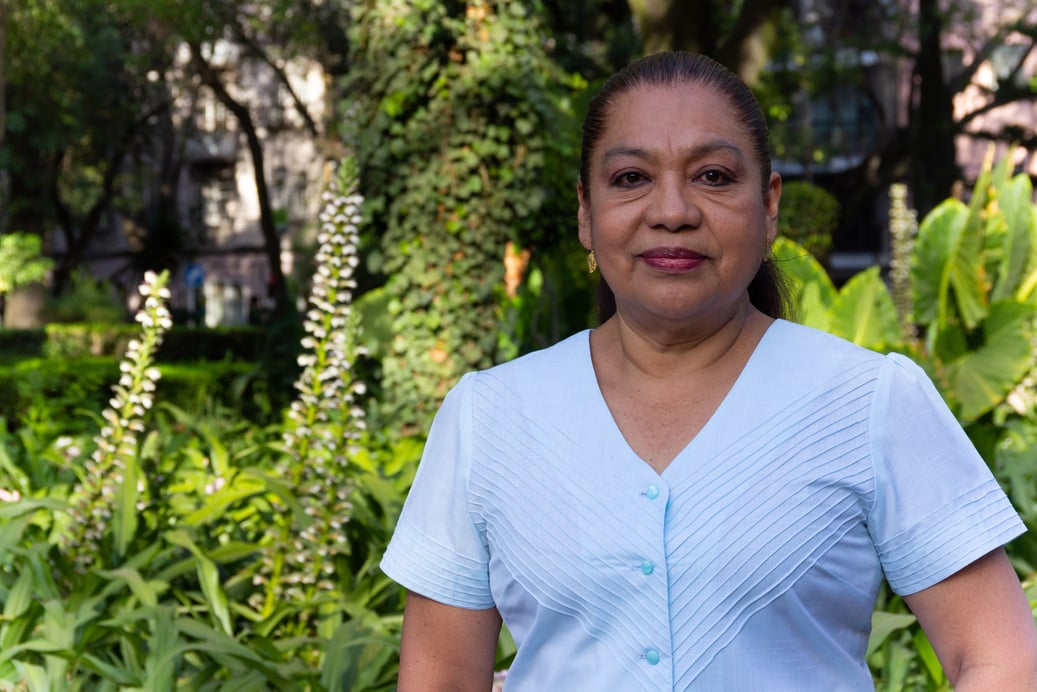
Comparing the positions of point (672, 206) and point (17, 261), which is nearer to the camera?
point (672, 206)

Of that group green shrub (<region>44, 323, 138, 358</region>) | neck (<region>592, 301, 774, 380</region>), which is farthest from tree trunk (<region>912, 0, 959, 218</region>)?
neck (<region>592, 301, 774, 380</region>)

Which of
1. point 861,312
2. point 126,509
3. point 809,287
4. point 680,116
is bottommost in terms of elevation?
point 126,509

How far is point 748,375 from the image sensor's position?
1.55 meters

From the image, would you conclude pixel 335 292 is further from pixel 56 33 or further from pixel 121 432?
pixel 56 33

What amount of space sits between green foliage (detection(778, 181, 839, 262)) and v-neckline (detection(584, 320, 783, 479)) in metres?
10.4

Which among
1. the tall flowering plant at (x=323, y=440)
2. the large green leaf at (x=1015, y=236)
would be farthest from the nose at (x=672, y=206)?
the large green leaf at (x=1015, y=236)

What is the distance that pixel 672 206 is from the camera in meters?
1.55

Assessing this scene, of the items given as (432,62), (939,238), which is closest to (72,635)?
(432,62)

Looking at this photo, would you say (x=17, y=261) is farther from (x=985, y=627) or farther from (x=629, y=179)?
(x=985, y=627)

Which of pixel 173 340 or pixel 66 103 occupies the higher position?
pixel 66 103

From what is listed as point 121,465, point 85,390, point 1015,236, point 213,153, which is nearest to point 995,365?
point 1015,236

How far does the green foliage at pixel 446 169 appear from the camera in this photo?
22.9 ft

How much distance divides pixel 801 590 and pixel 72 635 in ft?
9.13

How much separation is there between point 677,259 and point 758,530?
33 cm
